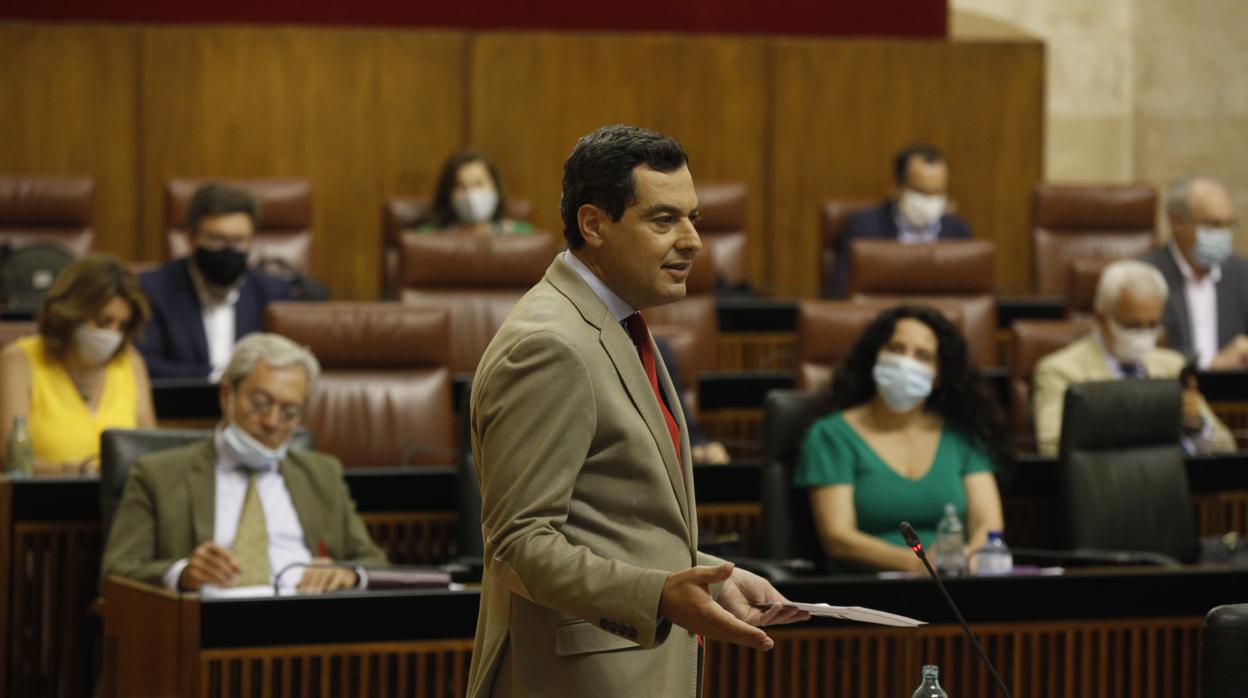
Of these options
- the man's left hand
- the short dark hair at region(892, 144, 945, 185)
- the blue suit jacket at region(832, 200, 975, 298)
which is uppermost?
the short dark hair at region(892, 144, 945, 185)

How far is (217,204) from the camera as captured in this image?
589 cm

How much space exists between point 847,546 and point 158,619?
5.24 ft

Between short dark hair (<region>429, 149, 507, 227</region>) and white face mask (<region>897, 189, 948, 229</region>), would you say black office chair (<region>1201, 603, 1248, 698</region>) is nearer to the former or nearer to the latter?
short dark hair (<region>429, 149, 507, 227</region>)

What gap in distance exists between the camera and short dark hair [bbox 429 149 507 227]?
6.88 meters

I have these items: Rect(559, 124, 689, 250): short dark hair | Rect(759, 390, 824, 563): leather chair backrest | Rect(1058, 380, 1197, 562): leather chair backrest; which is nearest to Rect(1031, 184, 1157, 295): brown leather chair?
Rect(1058, 380, 1197, 562): leather chair backrest

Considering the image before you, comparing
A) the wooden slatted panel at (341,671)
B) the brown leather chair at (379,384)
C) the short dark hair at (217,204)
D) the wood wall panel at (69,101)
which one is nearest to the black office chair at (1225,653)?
the wooden slatted panel at (341,671)

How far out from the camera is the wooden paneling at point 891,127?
28.5 feet

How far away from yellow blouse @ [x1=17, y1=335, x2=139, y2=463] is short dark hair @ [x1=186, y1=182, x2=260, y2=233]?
3.71 feet

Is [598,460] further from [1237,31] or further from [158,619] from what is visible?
[1237,31]

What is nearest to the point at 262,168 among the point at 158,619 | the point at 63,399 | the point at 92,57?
the point at 92,57

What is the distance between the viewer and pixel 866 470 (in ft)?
13.8

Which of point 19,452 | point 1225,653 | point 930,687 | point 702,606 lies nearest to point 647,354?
point 702,606

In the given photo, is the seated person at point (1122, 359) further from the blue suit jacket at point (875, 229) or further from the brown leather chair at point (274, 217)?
the brown leather chair at point (274, 217)

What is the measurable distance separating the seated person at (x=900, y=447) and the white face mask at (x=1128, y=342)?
1.07 m
